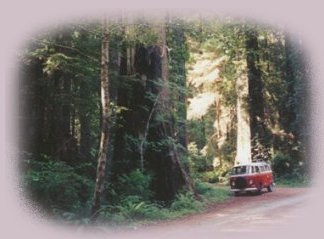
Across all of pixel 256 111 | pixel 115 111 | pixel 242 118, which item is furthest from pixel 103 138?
pixel 256 111

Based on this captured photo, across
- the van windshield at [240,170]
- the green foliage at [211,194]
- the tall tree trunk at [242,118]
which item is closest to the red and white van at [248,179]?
the van windshield at [240,170]

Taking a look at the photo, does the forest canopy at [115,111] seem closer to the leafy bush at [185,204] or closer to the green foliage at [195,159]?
the leafy bush at [185,204]

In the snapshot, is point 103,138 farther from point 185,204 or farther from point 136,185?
point 185,204

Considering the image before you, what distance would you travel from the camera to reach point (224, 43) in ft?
98.5

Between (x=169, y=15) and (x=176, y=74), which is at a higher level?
(x=169, y=15)

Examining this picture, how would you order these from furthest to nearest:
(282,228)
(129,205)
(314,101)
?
(314,101) → (129,205) → (282,228)

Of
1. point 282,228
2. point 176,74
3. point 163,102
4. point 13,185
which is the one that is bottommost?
point 282,228

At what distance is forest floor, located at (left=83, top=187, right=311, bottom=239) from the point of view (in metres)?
14.1

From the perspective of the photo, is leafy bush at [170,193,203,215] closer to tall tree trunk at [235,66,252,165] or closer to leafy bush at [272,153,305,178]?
leafy bush at [272,153,305,178]

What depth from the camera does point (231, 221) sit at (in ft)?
51.8

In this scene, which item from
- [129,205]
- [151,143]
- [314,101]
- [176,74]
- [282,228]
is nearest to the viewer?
[282,228]

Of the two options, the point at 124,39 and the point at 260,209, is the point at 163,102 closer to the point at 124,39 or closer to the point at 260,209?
the point at 124,39

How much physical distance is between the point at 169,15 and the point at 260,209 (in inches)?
325

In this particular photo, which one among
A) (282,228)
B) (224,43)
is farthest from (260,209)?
(224,43)
